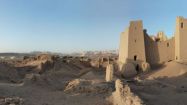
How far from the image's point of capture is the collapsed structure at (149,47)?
27.8 meters

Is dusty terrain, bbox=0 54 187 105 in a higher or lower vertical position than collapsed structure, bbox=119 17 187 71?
lower

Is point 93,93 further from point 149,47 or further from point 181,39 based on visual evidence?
point 181,39

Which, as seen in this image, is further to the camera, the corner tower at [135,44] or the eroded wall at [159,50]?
the eroded wall at [159,50]

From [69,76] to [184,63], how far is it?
436 inches

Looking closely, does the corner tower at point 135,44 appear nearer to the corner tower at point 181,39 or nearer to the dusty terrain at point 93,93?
the corner tower at point 181,39

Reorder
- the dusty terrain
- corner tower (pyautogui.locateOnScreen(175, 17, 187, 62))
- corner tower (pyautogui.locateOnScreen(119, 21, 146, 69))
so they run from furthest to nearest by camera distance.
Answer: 1. corner tower (pyautogui.locateOnScreen(119, 21, 146, 69))
2. corner tower (pyautogui.locateOnScreen(175, 17, 187, 62))
3. the dusty terrain

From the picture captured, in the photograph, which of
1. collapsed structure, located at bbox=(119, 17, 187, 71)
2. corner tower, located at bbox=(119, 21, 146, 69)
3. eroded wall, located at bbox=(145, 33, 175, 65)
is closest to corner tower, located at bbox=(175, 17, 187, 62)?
collapsed structure, located at bbox=(119, 17, 187, 71)

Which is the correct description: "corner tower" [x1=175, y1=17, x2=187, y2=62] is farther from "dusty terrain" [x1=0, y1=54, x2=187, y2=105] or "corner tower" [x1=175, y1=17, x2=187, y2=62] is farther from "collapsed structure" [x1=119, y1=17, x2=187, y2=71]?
"dusty terrain" [x1=0, y1=54, x2=187, y2=105]

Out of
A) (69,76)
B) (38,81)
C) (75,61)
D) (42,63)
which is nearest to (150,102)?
(38,81)

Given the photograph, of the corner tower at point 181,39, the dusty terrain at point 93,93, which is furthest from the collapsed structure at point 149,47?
the dusty terrain at point 93,93

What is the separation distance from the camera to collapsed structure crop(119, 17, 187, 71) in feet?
91.1

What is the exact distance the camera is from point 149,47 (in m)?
28.8

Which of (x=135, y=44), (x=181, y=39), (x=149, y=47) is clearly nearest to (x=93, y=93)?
(x=135, y=44)

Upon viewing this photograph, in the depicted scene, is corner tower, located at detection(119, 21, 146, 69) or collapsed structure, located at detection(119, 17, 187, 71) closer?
collapsed structure, located at detection(119, 17, 187, 71)
